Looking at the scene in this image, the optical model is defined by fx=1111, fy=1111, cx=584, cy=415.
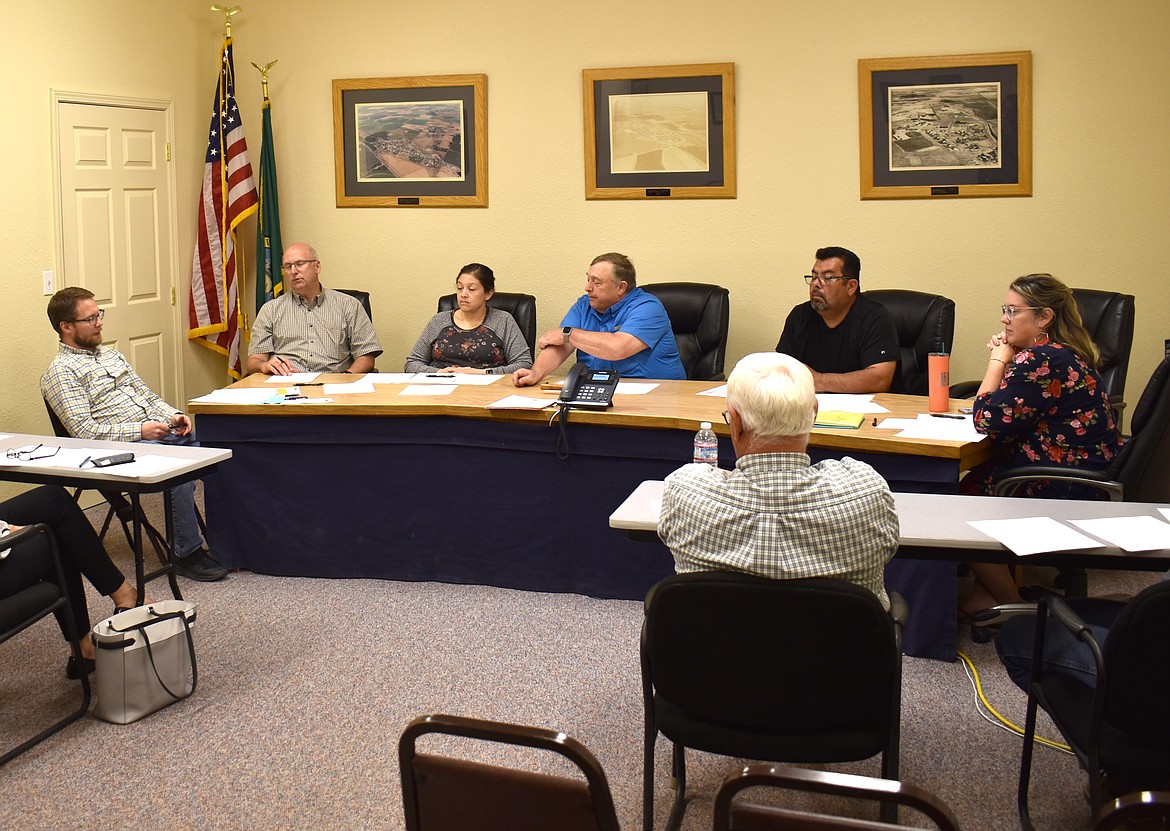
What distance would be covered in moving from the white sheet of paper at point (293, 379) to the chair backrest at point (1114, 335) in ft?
10.3

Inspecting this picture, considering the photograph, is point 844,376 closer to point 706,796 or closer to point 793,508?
point 706,796

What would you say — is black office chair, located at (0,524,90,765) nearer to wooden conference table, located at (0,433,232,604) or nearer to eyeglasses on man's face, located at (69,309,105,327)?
wooden conference table, located at (0,433,232,604)

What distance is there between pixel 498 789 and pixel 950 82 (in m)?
4.50

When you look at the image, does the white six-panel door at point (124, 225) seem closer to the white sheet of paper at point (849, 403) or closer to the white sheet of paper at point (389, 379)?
the white sheet of paper at point (389, 379)

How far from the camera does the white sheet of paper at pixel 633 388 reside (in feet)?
13.6

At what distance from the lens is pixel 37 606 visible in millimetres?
2920

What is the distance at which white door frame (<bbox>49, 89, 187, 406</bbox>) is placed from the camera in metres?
4.98

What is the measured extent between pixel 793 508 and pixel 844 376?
247 cm

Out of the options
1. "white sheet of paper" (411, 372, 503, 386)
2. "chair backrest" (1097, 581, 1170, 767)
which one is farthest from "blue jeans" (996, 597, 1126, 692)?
"white sheet of paper" (411, 372, 503, 386)

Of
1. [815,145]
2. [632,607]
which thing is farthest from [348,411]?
[815,145]

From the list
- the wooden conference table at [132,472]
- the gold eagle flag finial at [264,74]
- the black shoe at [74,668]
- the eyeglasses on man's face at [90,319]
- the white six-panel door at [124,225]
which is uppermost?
the gold eagle flag finial at [264,74]

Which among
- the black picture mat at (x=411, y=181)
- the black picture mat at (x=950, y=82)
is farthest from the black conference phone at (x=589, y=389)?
the black picture mat at (x=411, y=181)

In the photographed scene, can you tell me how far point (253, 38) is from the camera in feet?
19.6

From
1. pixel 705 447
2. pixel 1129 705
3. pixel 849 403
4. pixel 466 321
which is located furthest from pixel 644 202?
pixel 1129 705
